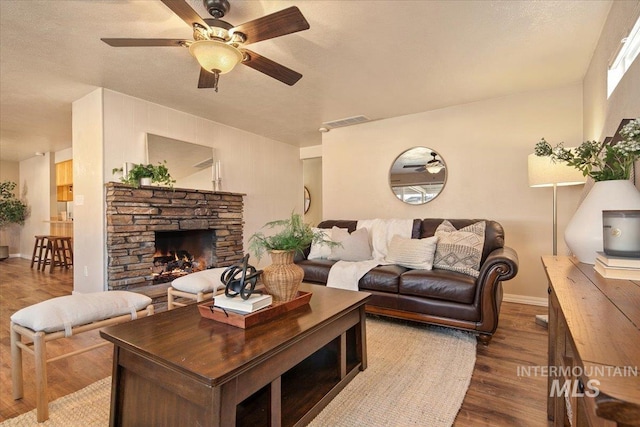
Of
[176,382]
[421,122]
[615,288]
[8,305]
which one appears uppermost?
[421,122]

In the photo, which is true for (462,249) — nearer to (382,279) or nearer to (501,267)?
(501,267)

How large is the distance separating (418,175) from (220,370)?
3.67 meters

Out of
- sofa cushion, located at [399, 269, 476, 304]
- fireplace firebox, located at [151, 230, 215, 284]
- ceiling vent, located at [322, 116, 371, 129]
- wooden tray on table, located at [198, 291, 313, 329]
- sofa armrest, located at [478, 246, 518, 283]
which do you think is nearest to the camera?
wooden tray on table, located at [198, 291, 313, 329]

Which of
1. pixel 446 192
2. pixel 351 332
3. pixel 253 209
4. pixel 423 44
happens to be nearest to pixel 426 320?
pixel 351 332

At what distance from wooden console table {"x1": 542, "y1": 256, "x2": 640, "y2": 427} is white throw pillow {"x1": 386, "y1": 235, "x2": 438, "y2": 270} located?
5.04ft

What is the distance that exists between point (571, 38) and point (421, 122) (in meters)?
1.79

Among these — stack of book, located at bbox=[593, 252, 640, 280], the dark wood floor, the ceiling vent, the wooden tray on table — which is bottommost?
the dark wood floor

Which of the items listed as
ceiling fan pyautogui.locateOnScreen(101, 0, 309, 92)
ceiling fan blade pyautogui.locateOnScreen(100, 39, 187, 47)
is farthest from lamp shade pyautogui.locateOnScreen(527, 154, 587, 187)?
ceiling fan blade pyautogui.locateOnScreen(100, 39, 187, 47)

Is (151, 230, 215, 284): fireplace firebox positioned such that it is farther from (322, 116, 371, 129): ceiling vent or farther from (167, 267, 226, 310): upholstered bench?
(322, 116, 371, 129): ceiling vent

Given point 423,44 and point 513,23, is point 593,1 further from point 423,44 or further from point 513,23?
point 423,44

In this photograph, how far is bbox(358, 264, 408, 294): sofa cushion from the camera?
2639 millimetres

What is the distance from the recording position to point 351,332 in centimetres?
202

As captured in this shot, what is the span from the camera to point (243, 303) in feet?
4.54

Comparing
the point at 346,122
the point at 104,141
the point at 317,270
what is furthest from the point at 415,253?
the point at 104,141
